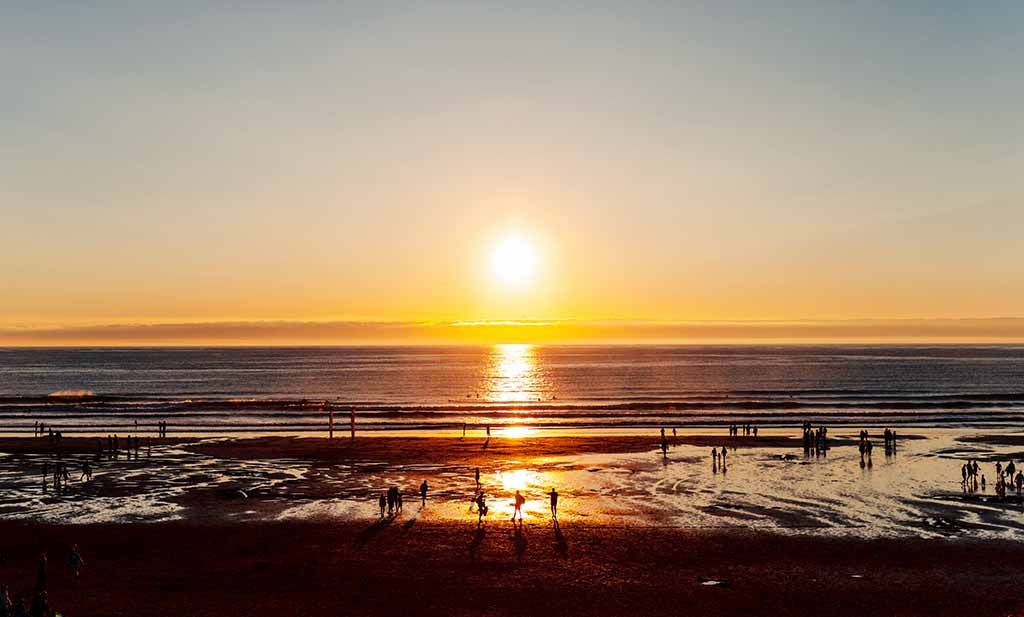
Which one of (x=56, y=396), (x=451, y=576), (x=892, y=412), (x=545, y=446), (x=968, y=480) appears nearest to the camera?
(x=451, y=576)

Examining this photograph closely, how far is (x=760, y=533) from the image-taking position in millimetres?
35156

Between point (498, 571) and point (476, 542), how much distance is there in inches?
162

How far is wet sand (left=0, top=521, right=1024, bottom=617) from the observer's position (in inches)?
1030

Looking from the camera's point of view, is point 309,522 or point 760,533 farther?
point 309,522

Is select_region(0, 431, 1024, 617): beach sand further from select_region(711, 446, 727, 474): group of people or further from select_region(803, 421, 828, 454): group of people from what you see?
select_region(803, 421, 828, 454): group of people

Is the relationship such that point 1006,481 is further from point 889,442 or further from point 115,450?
point 115,450

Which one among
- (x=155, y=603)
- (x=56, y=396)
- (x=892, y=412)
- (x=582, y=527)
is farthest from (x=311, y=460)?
(x=56, y=396)

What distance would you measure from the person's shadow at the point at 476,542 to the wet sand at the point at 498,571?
8 centimetres

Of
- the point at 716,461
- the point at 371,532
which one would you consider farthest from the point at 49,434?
the point at 716,461

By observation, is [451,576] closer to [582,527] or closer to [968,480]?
[582,527]

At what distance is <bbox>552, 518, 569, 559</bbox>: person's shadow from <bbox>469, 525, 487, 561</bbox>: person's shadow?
3.16m

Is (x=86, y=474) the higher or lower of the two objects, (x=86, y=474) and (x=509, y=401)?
the higher

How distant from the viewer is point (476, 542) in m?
33.7

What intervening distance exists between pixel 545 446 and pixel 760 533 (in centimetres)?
3088
